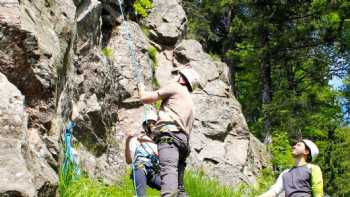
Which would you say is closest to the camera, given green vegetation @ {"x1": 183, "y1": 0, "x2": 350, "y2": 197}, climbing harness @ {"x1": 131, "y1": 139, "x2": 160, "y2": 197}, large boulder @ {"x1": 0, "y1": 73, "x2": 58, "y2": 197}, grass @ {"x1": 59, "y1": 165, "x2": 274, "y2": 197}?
large boulder @ {"x1": 0, "y1": 73, "x2": 58, "y2": 197}

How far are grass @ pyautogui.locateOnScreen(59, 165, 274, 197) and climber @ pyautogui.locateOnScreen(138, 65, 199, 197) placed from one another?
35.2 inches

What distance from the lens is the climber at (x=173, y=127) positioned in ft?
18.4

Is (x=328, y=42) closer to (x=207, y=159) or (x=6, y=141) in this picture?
(x=207, y=159)

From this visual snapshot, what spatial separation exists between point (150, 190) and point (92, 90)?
95.5 inches

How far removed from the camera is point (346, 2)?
2173 centimetres

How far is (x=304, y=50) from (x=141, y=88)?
61.6ft

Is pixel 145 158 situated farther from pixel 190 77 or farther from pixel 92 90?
pixel 92 90

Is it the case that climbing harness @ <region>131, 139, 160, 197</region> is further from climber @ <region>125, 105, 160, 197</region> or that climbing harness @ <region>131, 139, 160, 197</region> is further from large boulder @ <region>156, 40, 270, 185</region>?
large boulder @ <region>156, 40, 270, 185</region>

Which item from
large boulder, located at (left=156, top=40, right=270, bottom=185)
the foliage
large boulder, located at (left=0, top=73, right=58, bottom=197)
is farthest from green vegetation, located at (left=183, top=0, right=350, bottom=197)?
large boulder, located at (left=0, top=73, right=58, bottom=197)

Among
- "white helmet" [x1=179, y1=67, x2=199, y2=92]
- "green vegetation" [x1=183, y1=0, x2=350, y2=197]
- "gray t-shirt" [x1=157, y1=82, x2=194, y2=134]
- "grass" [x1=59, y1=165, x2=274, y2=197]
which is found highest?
"green vegetation" [x1=183, y1=0, x2=350, y2=197]

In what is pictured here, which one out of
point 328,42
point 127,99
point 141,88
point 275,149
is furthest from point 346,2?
point 141,88

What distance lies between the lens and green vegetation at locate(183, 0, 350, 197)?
21766mm

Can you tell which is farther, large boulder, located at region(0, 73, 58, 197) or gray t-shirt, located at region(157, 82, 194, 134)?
gray t-shirt, located at region(157, 82, 194, 134)

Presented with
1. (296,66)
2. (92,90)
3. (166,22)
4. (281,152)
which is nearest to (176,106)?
(92,90)
